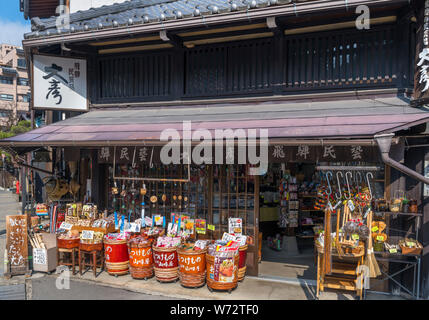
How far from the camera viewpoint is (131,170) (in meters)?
9.16

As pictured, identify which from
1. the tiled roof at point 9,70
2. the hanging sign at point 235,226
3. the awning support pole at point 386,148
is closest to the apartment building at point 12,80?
the tiled roof at point 9,70

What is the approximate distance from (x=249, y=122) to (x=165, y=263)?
381cm

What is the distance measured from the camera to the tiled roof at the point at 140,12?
7215 millimetres

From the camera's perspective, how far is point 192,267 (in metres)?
7.08

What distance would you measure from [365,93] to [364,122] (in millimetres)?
1746

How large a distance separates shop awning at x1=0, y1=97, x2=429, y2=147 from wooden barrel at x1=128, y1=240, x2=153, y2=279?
251 cm

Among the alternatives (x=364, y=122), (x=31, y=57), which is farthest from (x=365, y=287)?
(x=31, y=57)

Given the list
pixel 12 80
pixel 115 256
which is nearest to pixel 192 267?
pixel 115 256

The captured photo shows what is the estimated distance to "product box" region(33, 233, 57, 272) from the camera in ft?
26.0

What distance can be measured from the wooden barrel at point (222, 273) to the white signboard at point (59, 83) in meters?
6.45

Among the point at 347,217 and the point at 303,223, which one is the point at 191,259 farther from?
the point at 303,223

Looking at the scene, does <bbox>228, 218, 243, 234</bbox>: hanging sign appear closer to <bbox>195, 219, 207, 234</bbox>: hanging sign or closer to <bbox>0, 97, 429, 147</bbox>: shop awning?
<bbox>195, 219, 207, 234</bbox>: hanging sign

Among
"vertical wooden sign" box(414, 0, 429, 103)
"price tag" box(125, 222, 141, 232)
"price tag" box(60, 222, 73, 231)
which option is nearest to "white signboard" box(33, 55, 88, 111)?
"price tag" box(60, 222, 73, 231)

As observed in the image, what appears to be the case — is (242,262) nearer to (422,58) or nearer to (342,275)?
(342,275)
